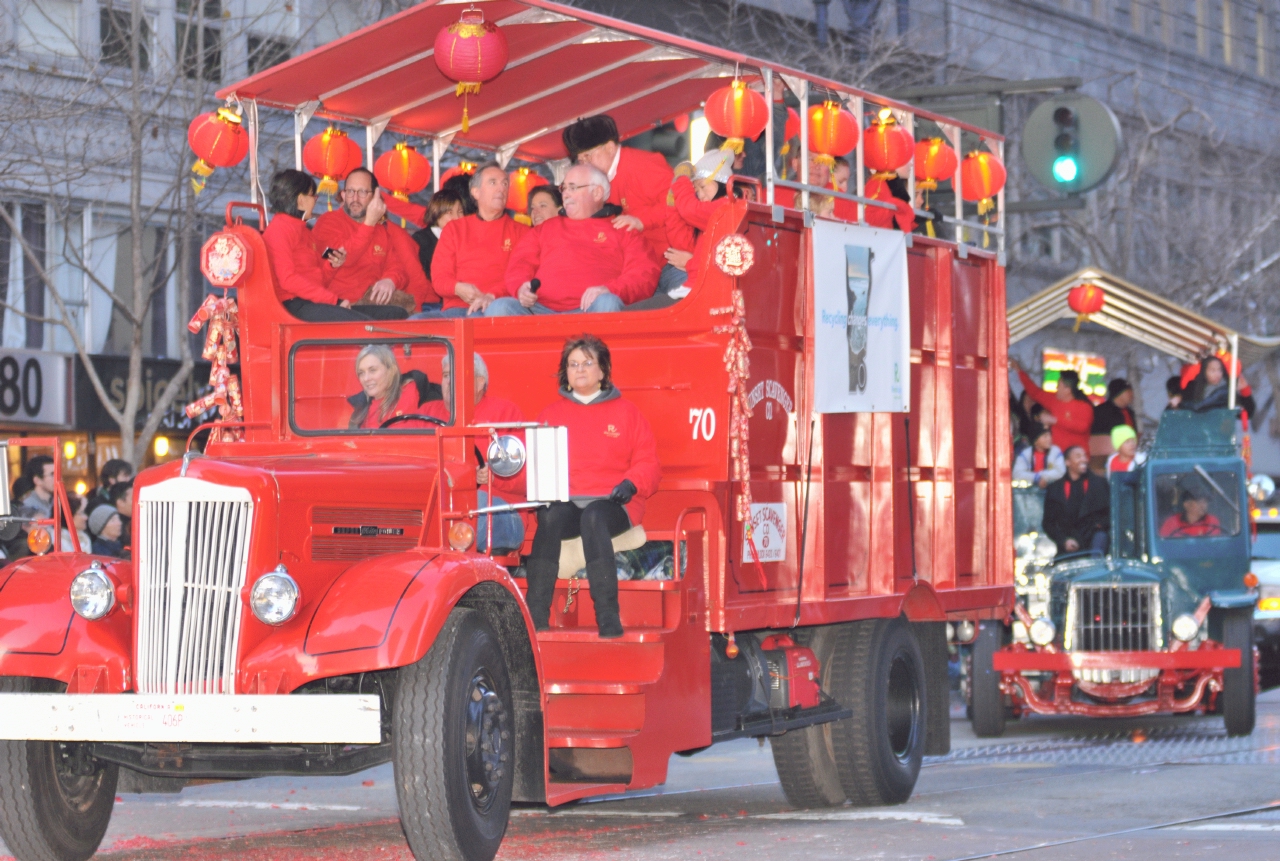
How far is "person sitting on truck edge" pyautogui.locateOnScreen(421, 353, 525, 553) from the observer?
8.62 meters

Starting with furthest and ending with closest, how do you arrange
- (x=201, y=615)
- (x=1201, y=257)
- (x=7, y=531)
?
(x=1201, y=257) < (x=7, y=531) < (x=201, y=615)

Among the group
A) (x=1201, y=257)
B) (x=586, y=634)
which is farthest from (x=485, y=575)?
(x=1201, y=257)

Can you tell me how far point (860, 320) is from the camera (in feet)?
34.5

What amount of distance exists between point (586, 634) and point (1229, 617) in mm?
8107

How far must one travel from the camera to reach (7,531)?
27.4 ft

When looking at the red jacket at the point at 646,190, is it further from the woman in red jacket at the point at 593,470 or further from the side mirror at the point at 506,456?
the side mirror at the point at 506,456

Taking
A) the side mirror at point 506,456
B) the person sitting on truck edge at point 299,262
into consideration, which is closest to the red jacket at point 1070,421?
the person sitting on truck edge at point 299,262

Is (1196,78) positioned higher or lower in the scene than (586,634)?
higher

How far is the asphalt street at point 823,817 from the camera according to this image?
28.6 feet

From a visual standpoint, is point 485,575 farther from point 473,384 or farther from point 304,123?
point 304,123

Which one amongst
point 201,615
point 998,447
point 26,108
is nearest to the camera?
point 201,615

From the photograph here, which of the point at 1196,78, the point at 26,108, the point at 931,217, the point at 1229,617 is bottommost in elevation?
the point at 1229,617

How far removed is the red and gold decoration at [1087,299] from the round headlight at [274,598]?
11.1 m

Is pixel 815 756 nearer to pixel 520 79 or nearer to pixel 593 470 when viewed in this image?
pixel 593 470
